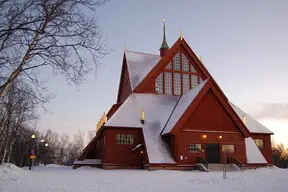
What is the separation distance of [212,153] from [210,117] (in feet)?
12.2

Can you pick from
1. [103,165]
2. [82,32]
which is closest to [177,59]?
[103,165]

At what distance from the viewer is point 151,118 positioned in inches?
1272

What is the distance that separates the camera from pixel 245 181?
51.8 ft

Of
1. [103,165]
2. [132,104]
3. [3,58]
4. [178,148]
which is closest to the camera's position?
[3,58]

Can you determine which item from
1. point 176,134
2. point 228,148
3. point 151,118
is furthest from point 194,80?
point 176,134

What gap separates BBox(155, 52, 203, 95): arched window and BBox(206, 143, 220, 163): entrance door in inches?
388

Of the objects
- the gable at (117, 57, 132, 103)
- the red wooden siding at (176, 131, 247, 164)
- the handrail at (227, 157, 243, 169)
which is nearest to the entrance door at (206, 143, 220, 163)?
the red wooden siding at (176, 131, 247, 164)

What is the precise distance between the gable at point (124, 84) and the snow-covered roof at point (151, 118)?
4.15 meters

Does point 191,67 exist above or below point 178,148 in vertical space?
above

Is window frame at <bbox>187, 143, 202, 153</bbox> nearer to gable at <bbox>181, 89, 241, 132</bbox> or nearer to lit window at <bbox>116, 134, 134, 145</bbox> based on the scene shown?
gable at <bbox>181, 89, 241, 132</bbox>

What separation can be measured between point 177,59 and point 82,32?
29865mm

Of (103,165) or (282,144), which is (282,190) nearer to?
(103,165)

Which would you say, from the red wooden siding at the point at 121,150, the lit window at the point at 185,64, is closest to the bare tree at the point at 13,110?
the red wooden siding at the point at 121,150

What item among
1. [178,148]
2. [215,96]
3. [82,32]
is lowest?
[178,148]
